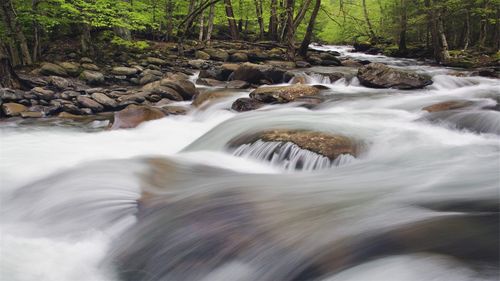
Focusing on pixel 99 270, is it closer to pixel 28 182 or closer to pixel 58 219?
pixel 58 219

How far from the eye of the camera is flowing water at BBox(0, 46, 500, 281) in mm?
2857

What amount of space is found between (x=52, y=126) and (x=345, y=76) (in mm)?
7732

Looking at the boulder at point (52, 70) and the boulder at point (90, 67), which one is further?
the boulder at point (90, 67)

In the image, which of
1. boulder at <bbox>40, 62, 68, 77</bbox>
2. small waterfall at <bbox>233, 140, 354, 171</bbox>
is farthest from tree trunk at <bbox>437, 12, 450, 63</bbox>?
boulder at <bbox>40, 62, 68, 77</bbox>

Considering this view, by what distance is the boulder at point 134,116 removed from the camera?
7614 mm

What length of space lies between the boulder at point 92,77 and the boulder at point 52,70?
0.52 metres

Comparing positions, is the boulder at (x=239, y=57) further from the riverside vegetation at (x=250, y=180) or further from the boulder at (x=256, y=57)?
the riverside vegetation at (x=250, y=180)

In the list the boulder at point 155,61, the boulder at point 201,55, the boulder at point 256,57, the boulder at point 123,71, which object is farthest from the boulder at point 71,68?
the boulder at point 256,57

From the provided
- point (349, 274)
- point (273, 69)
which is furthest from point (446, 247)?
point (273, 69)

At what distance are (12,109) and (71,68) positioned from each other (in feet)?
12.4

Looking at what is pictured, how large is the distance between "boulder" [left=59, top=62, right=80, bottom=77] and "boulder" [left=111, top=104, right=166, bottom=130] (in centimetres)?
430

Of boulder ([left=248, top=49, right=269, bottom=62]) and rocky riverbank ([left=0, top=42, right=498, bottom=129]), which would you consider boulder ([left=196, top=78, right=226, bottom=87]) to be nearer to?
rocky riverbank ([left=0, top=42, right=498, bottom=129])

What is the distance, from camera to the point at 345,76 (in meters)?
11.4

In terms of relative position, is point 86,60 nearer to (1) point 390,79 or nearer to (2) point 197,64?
(2) point 197,64
